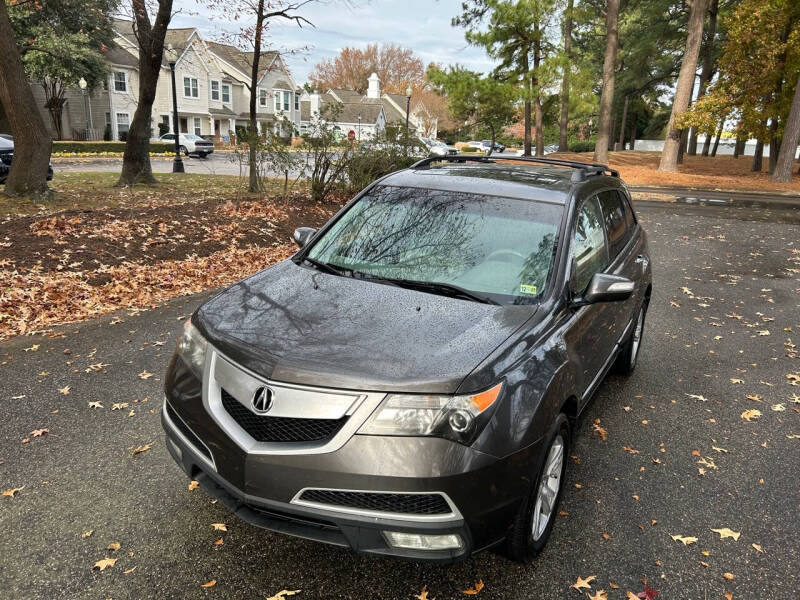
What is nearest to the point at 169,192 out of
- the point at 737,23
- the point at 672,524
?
the point at 672,524

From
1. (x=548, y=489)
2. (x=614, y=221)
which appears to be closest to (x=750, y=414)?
(x=614, y=221)

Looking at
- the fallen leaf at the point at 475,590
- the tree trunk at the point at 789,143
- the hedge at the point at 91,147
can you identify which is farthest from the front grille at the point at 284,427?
the hedge at the point at 91,147

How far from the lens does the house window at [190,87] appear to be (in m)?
49.9

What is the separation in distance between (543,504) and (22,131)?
13316 millimetres

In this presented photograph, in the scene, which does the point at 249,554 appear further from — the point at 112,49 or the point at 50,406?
the point at 112,49

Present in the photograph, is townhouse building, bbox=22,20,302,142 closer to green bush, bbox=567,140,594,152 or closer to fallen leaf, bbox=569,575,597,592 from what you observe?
green bush, bbox=567,140,594,152

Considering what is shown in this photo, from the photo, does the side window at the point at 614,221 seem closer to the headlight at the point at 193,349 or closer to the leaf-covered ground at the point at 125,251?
the headlight at the point at 193,349

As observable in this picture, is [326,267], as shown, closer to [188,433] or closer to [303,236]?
[303,236]

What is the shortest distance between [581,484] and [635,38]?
1711 inches

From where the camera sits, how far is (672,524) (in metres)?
3.15

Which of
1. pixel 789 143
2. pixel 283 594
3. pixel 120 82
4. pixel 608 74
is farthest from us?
pixel 120 82

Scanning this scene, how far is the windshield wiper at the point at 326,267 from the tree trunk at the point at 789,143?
26060 mm

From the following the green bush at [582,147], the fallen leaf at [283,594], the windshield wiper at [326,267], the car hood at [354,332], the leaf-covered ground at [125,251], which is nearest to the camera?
the car hood at [354,332]

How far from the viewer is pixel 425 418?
2232 millimetres
